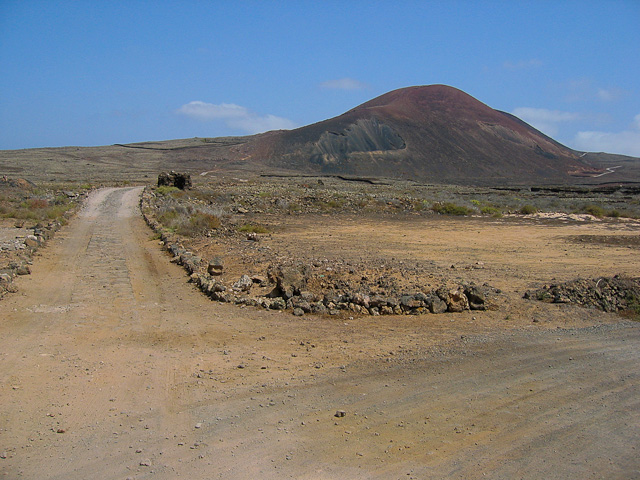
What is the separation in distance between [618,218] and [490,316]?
78.2 ft

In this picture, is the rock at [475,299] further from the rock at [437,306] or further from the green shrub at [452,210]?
the green shrub at [452,210]

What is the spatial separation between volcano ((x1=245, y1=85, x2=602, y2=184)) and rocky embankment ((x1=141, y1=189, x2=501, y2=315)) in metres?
67.1

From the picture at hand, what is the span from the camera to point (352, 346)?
23.7 feet

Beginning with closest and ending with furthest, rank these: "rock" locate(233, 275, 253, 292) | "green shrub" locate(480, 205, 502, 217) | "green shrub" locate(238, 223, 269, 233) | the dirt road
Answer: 1. the dirt road
2. "rock" locate(233, 275, 253, 292)
3. "green shrub" locate(238, 223, 269, 233)
4. "green shrub" locate(480, 205, 502, 217)

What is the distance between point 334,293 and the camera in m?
9.43

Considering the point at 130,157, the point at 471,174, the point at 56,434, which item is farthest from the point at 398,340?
the point at 130,157

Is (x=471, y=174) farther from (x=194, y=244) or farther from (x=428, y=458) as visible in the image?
(x=428, y=458)

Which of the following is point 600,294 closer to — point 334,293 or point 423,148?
point 334,293

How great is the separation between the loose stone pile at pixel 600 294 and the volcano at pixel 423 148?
2617 inches

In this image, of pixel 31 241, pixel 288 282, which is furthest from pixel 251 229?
pixel 288 282

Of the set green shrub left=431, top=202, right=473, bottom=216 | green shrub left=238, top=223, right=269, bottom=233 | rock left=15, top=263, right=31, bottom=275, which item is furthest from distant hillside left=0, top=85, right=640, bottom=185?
rock left=15, top=263, right=31, bottom=275

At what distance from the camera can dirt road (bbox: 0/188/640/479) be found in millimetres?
4465

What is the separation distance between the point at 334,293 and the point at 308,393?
3790 millimetres

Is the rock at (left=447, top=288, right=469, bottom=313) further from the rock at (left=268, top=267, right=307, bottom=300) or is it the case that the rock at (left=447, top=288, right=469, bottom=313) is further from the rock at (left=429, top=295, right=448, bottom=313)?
the rock at (left=268, top=267, right=307, bottom=300)
